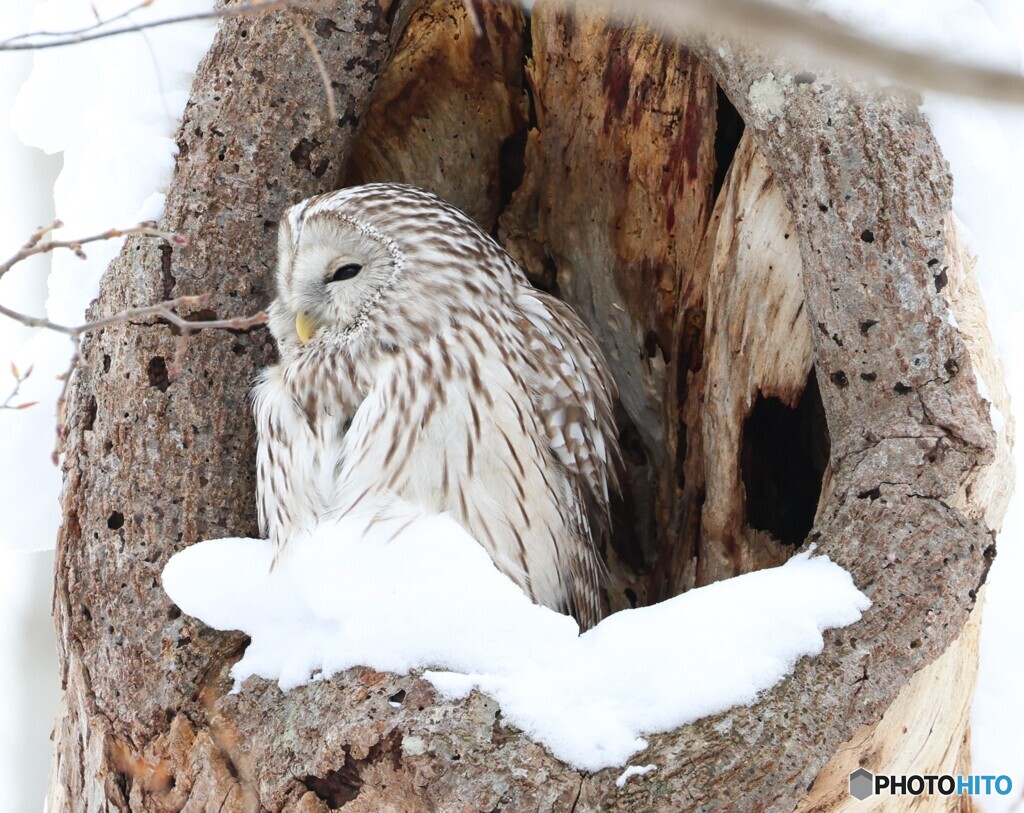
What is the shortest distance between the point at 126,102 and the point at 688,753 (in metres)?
2.30

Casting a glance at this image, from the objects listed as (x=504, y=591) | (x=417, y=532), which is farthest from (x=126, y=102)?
(x=504, y=591)

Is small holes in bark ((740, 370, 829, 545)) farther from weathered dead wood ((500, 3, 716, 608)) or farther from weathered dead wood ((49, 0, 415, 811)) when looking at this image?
weathered dead wood ((49, 0, 415, 811))

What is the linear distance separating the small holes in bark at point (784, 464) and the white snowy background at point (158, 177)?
1.64ft

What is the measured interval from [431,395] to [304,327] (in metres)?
0.43

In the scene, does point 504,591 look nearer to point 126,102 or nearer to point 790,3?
point 790,3

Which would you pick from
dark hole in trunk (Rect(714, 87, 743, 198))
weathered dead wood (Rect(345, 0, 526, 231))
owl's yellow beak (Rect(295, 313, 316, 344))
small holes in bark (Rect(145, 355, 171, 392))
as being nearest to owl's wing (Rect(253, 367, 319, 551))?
owl's yellow beak (Rect(295, 313, 316, 344))

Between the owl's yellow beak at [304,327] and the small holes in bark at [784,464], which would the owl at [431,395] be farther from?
the small holes in bark at [784,464]

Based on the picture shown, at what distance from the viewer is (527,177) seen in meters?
3.42

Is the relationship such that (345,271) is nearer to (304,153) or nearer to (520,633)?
(304,153)

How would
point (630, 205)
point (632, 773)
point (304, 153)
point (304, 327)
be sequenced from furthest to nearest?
point (630, 205), point (304, 153), point (304, 327), point (632, 773)

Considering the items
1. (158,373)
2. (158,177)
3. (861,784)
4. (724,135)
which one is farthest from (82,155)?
(861,784)

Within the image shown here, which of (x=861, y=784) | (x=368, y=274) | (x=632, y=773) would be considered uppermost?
(x=368, y=274)

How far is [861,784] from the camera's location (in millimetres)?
2115

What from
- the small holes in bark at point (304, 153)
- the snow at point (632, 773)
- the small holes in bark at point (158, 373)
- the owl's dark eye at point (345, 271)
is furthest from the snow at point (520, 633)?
the small holes in bark at point (304, 153)
